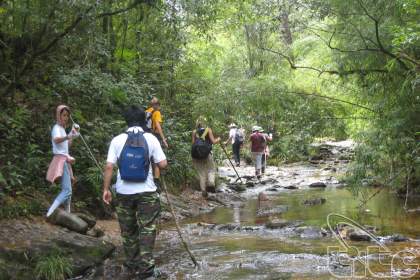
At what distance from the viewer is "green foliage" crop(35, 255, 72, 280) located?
5457 mm

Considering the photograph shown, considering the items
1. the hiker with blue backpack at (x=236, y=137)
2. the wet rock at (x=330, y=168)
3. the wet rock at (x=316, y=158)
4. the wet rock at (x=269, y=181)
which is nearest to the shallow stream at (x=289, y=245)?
the wet rock at (x=269, y=181)

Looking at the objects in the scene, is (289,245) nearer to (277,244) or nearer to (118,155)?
(277,244)

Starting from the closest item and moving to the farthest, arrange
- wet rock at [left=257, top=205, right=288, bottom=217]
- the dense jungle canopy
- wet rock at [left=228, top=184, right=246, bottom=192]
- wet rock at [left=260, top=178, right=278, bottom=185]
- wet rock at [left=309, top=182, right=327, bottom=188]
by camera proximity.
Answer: the dense jungle canopy
wet rock at [left=257, top=205, right=288, bottom=217]
wet rock at [left=228, top=184, right=246, bottom=192]
wet rock at [left=309, top=182, right=327, bottom=188]
wet rock at [left=260, top=178, right=278, bottom=185]

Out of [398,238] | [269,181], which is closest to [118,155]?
[398,238]

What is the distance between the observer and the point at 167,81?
14039 mm

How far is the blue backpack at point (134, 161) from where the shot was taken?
17.6 feet

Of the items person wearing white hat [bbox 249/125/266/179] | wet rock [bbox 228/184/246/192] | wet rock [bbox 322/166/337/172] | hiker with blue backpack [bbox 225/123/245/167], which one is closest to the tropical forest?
wet rock [bbox 228/184/246/192]

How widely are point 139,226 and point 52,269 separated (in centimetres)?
108

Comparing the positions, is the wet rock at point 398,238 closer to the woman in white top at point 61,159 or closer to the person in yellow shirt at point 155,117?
the woman in white top at point 61,159

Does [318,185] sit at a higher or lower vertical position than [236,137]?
lower

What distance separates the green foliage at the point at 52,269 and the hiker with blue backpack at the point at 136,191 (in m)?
0.70

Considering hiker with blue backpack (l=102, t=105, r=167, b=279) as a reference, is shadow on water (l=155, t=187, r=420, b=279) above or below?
below

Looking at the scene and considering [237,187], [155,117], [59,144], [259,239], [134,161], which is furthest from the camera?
[237,187]

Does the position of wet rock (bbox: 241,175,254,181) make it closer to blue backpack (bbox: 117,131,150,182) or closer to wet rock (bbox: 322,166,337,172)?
wet rock (bbox: 322,166,337,172)
